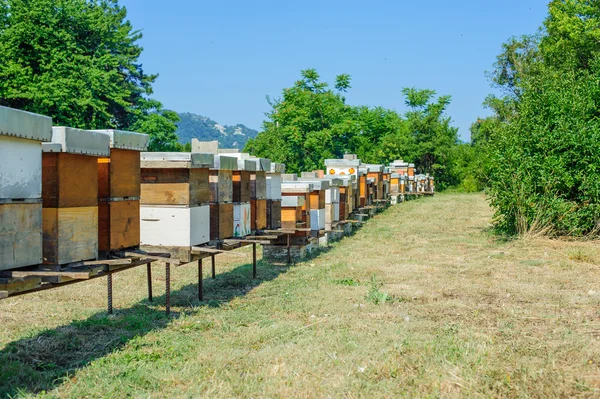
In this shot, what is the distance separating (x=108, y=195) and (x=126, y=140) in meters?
0.55

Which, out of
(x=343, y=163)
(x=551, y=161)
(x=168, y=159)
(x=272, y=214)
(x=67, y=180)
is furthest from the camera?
(x=343, y=163)

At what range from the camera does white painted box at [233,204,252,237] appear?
8.33 meters

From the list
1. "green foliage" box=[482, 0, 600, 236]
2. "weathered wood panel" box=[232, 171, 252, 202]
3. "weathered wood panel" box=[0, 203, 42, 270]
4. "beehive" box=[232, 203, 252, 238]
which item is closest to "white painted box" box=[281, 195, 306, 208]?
"beehive" box=[232, 203, 252, 238]

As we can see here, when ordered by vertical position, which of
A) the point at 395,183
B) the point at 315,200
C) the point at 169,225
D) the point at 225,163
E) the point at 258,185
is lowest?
the point at 169,225

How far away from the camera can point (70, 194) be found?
505 centimetres

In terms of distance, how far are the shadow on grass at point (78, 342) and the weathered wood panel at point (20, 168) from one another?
1371 millimetres

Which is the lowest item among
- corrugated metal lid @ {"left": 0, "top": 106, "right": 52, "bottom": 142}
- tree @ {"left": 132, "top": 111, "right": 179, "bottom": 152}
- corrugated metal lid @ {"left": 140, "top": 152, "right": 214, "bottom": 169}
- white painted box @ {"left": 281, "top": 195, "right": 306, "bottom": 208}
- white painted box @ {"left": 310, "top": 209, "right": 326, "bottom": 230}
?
white painted box @ {"left": 310, "top": 209, "right": 326, "bottom": 230}

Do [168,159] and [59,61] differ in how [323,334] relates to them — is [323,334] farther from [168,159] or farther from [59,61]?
[59,61]

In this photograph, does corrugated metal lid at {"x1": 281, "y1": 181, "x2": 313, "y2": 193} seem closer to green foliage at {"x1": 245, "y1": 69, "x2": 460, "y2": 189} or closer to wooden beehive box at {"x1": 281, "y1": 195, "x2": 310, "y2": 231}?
wooden beehive box at {"x1": 281, "y1": 195, "x2": 310, "y2": 231}

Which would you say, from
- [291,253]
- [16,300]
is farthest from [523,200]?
[16,300]

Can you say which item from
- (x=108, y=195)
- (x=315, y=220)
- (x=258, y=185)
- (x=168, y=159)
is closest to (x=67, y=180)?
(x=108, y=195)

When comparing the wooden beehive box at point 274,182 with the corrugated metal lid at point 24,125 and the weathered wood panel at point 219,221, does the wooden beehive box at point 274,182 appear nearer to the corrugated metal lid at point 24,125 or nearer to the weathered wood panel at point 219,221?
the weathered wood panel at point 219,221

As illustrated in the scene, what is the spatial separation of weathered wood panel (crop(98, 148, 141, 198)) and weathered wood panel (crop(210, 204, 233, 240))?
1.59m

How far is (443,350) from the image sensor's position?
5.14 meters
